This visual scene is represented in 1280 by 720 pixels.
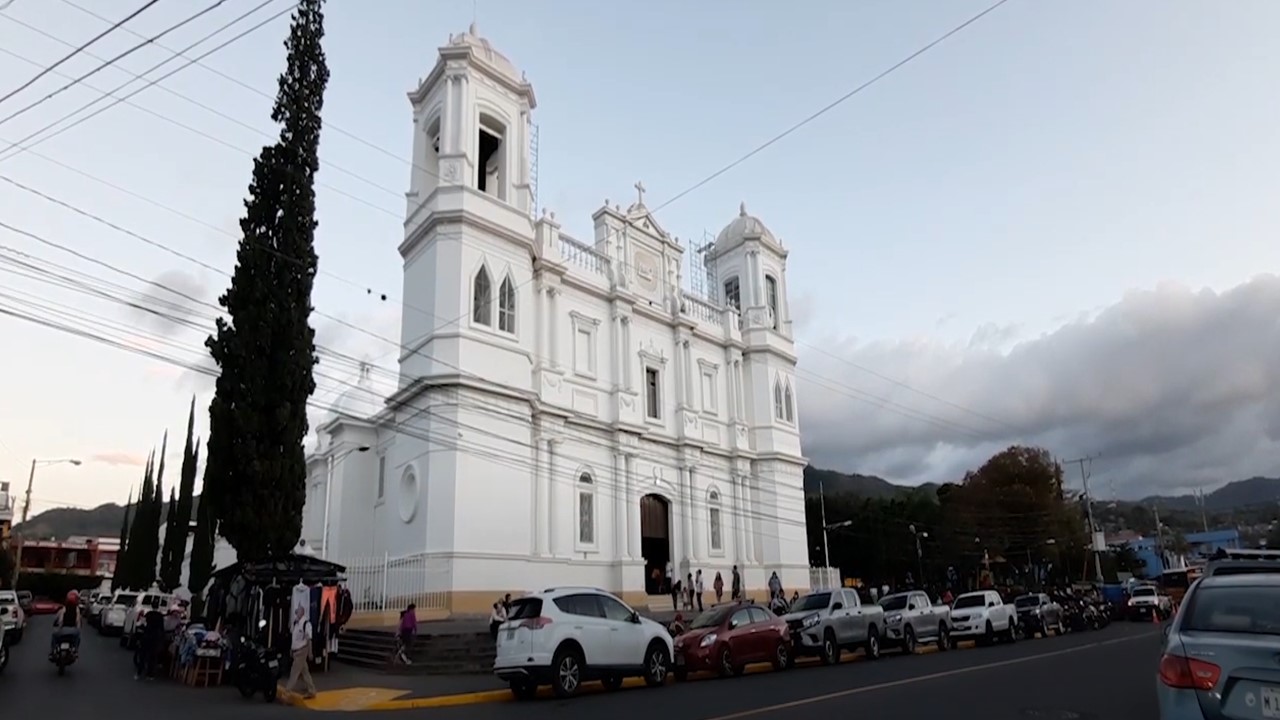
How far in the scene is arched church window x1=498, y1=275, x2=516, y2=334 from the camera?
2712 cm

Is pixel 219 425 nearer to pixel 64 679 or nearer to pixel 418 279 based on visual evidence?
pixel 64 679

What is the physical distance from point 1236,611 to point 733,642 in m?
11.3

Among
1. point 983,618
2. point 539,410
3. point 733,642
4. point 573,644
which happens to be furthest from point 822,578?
point 573,644

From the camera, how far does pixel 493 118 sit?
94.6 feet

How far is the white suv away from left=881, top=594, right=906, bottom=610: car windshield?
10225 millimetres

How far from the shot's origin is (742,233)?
131ft

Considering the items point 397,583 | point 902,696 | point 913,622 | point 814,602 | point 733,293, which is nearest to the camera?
point 902,696

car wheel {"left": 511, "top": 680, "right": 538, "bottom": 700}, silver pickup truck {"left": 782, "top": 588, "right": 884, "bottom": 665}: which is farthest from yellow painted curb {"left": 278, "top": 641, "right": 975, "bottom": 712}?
silver pickup truck {"left": 782, "top": 588, "right": 884, "bottom": 665}

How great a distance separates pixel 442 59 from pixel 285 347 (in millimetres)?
12913

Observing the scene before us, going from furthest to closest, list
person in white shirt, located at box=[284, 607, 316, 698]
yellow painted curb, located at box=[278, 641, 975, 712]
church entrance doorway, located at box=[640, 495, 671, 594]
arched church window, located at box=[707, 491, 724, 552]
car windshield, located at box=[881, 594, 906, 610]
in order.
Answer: arched church window, located at box=[707, 491, 724, 552] < church entrance doorway, located at box=[640, 495, 671, 594] < car windshield, located at box=[881, 594, 906, 610] < person in white shirt, located at box=[284, 607, 316, 698] < yellow painted curb, located at box=[278, 641, 975, 712]

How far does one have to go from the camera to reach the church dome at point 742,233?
131 feet

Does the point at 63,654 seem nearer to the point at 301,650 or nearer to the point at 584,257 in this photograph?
the point at 301,650

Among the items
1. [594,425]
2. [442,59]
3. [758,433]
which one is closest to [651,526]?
[594,425]

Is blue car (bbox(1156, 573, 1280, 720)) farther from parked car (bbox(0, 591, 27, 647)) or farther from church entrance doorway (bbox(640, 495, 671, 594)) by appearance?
parked car (bbox(0, 591, 27, 647))
